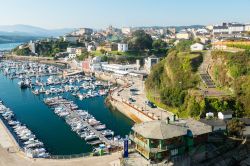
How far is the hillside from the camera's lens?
33875mm

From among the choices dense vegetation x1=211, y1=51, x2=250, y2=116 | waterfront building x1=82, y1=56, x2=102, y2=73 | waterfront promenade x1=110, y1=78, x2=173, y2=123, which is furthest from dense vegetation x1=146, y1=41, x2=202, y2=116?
waterfront building x1=82, y1=56, x2=102, y2=73

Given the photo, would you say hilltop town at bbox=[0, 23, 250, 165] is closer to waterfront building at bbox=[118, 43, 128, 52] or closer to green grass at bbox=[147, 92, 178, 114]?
green grass at bbox=[147, 92, 178, 114]

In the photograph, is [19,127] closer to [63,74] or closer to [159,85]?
[159,85]

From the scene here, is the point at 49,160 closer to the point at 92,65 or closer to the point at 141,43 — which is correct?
the point at 92,65

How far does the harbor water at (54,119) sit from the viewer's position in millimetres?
30919

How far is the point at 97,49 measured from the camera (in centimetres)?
9075

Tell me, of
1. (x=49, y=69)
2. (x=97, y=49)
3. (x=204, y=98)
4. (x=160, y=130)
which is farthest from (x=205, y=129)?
(x=97, y=49)

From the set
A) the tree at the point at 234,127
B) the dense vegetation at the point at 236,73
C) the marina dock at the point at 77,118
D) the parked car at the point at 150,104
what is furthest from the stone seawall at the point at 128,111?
the tree at the point at 234,127

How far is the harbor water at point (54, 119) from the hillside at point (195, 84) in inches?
217

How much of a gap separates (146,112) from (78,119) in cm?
714

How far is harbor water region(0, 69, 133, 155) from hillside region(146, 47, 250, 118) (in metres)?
5.50

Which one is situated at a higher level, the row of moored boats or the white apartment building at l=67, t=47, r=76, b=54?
the white apartment building at l=67, t=47, r=76, b=54

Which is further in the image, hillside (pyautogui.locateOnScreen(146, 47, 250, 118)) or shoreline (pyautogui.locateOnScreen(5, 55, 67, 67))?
shoreline (pyautogui.locateOnScreen(5, 55, 67, 67))

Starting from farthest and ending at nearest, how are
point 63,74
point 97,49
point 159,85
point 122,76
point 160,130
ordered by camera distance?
point 97,49 → point 63,74 → point 122,76 → point 159,85 → point 160,130
